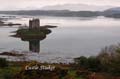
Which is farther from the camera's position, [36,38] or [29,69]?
[36,38]

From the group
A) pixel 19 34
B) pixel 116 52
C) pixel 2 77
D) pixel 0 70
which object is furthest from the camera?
pixel 19 34

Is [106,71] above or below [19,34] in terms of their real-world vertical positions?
above

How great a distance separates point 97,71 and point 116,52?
2.04 metres

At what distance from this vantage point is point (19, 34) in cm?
6900

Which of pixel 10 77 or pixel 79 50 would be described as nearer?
pixel 10 77

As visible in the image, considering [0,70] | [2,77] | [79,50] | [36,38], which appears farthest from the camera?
[36,38]

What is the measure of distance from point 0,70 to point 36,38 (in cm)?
3893

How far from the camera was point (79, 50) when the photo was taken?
46.3 meters

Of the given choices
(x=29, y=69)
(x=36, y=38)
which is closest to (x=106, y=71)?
(x=29, y=69)

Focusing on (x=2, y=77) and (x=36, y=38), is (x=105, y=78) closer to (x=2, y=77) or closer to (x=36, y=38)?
(x=2, y=77)

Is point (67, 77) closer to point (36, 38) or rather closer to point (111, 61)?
point (111, 61)

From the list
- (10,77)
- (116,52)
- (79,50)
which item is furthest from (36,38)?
(10,77)

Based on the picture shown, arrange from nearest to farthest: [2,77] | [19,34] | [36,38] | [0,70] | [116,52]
Answer: [2,77]
[0,70]
[116,52]
[36,38]
[19,34]

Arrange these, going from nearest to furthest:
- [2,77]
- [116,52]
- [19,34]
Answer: [2,77]
[116,52]
[19,34]
